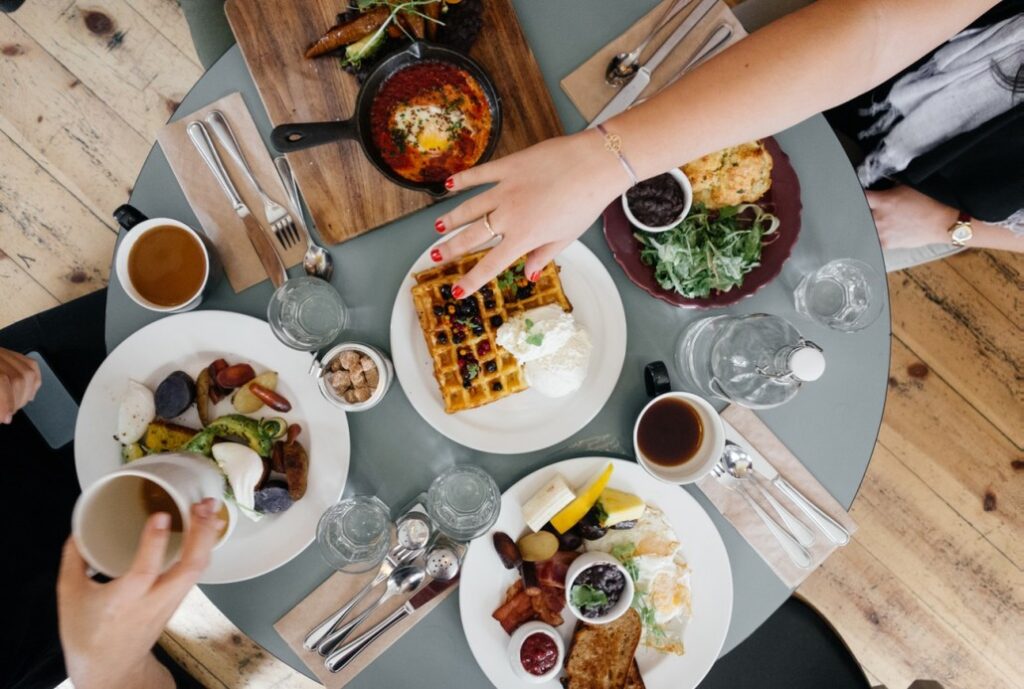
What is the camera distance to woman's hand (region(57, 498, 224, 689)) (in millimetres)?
1297

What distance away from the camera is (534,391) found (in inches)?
69.1

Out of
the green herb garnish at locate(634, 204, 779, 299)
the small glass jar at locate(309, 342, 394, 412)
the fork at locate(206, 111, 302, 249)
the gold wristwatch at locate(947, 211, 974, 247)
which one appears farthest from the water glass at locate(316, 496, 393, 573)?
the gold wristwatch at locate(947, 211, 974, 247)

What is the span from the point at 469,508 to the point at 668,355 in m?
0.71

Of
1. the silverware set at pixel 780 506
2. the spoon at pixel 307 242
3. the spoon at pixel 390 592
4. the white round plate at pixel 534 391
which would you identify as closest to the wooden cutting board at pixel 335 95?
the spoon at pixel 307 242

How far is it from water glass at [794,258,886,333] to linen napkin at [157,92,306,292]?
1453mm

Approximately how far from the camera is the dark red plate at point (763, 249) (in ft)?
5.58

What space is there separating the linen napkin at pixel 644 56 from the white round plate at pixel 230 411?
1.08m

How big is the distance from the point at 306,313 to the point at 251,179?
1.34 ft

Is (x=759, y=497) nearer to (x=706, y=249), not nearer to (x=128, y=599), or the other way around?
(x=706, y=249)

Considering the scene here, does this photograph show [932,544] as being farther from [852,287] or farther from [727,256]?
[727,256]

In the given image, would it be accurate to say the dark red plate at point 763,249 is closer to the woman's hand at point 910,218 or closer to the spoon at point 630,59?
the spoon at point 630,59

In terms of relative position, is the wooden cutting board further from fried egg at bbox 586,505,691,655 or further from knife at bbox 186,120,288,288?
fried egg at bbox 586,505,691,655

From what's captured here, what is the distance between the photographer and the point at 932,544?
292 cm

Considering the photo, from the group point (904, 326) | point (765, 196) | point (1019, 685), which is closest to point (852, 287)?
point (765, 196)
